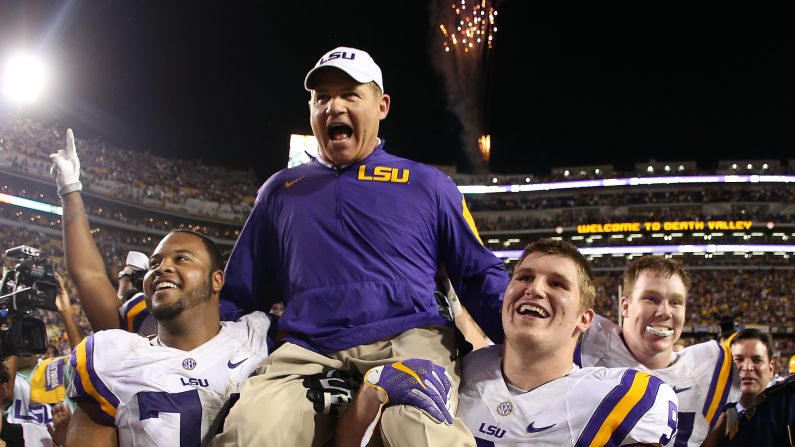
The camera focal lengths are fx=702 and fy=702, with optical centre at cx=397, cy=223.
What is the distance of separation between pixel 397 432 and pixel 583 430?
2.50 feet

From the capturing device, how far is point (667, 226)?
38781mm

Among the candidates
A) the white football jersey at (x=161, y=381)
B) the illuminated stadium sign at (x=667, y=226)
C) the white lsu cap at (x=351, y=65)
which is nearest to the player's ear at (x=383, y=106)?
the white lsu cap at (x=351, y=65)

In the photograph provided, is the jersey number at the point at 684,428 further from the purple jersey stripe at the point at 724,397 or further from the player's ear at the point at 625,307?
the player's ear at the point at 625,307

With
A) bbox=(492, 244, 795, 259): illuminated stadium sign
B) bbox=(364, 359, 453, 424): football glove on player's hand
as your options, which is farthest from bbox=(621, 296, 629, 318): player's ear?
bbox=(492, 244, 795, 259): illuminated stadium sign

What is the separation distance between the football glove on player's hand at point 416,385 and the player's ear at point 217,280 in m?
1.12

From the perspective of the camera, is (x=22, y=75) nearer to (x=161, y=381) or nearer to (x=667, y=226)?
(x=161, y=381)

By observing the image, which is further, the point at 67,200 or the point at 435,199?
the point at 67,200

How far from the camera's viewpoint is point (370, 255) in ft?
8.79

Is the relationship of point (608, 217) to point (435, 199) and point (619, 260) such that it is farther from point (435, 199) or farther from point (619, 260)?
point (435, 199)

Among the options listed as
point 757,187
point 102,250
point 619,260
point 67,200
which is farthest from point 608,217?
point 67,200

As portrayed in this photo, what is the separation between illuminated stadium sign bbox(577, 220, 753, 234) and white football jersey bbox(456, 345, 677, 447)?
126ft

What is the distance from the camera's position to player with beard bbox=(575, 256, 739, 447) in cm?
358

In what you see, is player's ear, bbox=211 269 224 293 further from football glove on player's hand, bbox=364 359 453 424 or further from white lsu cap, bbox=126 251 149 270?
white lsu cap, bbox=126 251 149 270

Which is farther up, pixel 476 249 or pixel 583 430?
pixel 476 249
